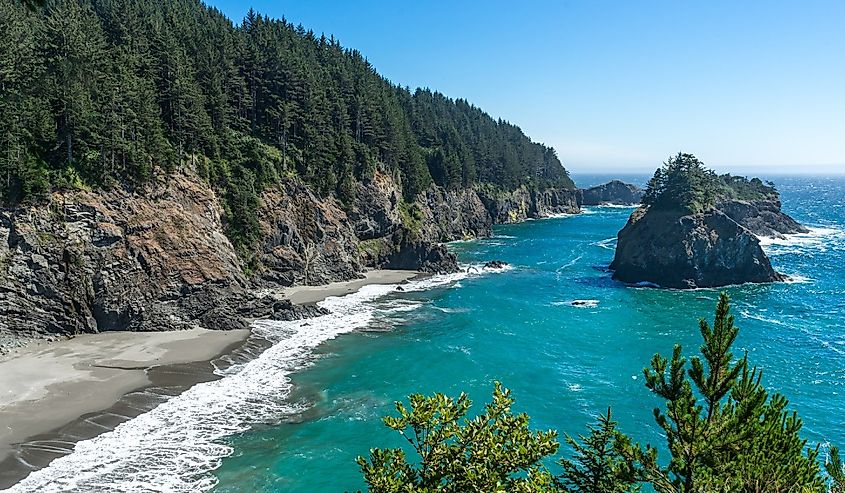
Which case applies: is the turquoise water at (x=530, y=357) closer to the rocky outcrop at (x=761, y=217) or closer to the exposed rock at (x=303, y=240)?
the exposed rock at (x=303, y=240)

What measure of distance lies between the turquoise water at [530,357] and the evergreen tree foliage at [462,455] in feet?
64.7

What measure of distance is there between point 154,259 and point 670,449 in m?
52.1

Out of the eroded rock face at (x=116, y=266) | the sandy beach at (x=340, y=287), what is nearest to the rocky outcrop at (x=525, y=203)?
the sandy beach at (x=340, y=287)

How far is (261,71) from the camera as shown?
278ft

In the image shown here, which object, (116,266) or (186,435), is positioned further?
(116,266)

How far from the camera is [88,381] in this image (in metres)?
41.0

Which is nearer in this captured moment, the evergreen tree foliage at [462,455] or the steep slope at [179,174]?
the evergreen tree foliage at [462,455]

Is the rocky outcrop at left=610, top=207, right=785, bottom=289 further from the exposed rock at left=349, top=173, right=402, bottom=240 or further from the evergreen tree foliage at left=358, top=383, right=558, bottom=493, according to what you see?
the evergreen tree foliage at left=358, top=383, right=558, bottom=493

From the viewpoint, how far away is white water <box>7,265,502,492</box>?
29.9 m

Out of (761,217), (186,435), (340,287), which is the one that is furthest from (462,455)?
(761,217)

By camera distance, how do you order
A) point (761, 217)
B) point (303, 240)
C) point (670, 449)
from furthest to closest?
1. point (761, 217)
2. point (303, 240)
3. point (670, 449)

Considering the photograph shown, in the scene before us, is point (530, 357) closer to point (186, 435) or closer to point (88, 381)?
point (186, 435)

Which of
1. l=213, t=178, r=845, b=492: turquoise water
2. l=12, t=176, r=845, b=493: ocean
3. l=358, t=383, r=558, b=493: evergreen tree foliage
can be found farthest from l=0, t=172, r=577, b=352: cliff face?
l=358, t=383, r=558, b=493: evergreen tree foliage

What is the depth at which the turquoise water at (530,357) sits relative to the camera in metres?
35.2
